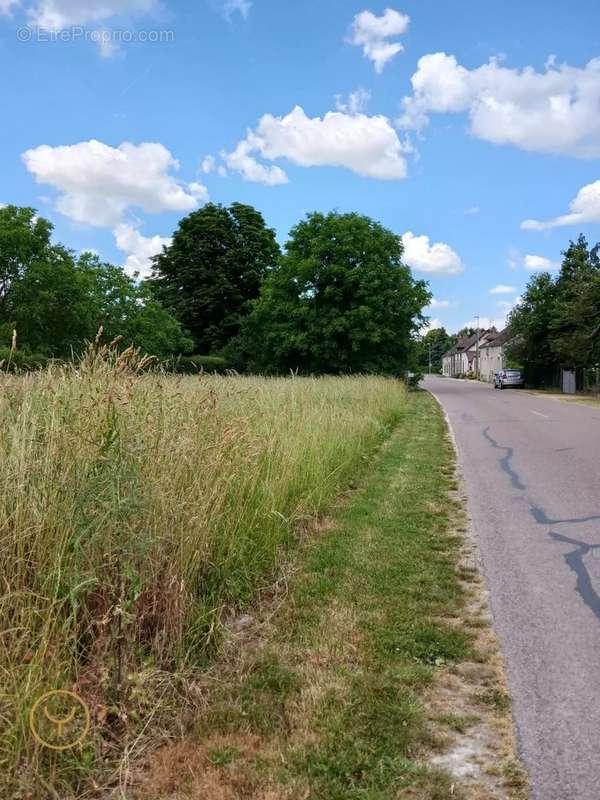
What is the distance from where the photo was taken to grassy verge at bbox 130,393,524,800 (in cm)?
270

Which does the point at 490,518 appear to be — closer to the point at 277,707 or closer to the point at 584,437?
the point at 277,707

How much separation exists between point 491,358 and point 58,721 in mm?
94787

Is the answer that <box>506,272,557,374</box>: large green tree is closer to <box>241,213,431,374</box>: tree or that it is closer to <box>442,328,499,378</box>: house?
<box>241,213,431,374</box>: tree

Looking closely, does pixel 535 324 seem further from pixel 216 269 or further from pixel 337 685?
pixel 337 685

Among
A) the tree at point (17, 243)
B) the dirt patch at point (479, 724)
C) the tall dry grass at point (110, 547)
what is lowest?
the dirt patch at point (479, 724)

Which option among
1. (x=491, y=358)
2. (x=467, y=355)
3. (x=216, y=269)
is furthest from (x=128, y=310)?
(x=467, y=355)

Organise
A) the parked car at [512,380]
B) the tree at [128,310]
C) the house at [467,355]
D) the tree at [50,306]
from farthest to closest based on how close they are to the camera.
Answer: the house at [467,355], the parked car at [512,380], the tree at [128,310], the tree at [50,306]

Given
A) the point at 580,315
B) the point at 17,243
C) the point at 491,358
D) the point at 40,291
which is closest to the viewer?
the point at 40,291

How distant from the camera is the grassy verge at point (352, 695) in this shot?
270cm

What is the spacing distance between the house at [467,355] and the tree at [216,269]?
Answer: 5938 cm

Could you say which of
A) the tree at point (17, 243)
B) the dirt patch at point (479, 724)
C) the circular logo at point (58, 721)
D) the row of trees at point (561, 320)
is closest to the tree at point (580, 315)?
the row of trees at point (561, 320)

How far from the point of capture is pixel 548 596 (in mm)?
4879

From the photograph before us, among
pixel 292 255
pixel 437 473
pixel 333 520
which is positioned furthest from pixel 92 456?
pixel 292 255

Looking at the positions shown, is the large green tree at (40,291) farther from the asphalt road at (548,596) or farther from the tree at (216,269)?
the asphalt road at (548,596)
